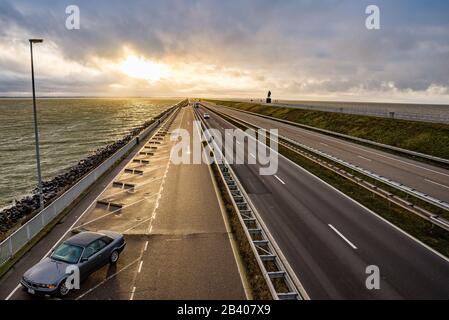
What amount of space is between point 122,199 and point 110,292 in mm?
11519

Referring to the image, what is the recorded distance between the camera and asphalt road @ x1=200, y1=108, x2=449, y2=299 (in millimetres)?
11602

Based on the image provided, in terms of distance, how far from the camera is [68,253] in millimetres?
12523

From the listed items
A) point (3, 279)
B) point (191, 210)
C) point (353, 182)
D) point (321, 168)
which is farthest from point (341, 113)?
point (3, 279)

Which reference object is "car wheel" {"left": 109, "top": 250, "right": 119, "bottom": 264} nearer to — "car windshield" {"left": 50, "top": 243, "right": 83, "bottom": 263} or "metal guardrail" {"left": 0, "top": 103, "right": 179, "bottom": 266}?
"car windshield" {"left": 50, "top": 243, "right": 83, "bottom": 263}

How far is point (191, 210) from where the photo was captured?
20.2 meters

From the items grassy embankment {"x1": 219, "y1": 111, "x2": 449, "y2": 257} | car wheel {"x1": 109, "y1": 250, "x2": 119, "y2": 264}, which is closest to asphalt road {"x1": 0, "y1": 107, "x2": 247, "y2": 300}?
car wheel {"x1": 109, "y1": 250, "x2": 119, "y2": 264}

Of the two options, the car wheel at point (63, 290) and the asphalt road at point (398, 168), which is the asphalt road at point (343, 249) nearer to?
the asphalt road at point (398, 168)

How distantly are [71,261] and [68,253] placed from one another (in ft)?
1.79

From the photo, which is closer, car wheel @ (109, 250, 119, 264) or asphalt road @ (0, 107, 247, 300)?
asphalt road @ (0, 107, 247, 300)

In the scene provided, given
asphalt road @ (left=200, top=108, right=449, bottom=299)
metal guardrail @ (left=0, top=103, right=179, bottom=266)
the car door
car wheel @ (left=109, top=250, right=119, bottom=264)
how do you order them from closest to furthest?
1. asphalt road @ (left=200, top=108, right=449, bottom=299)
2. the car door
3. car wheel @ (left=109, top=250, right=119, bottom=264)
4. metal guardrail @ (left=0, top=103, right=179, bottom=266)

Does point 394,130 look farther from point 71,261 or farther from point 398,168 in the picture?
point 71,261

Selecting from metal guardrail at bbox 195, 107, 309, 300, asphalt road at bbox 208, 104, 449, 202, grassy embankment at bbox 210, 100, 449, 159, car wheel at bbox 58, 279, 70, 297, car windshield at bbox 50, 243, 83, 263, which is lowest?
car wheel at bbox 58, 279, 70, 297

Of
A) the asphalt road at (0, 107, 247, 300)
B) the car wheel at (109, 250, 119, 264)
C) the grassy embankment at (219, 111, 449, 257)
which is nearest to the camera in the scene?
the asphalt road at (0, 107, 247, 300)
